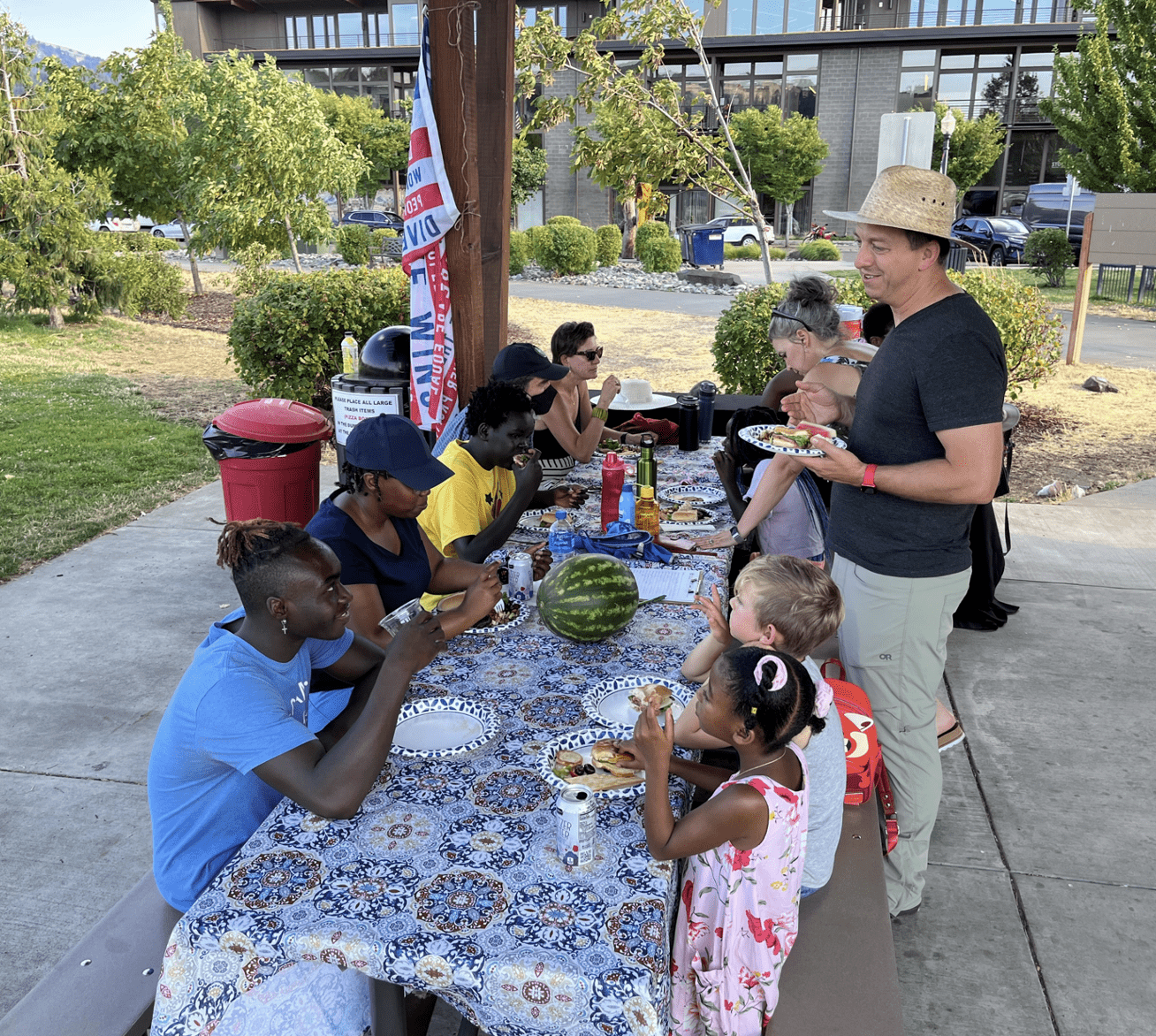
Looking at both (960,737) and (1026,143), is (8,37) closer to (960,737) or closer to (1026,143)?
(960,737)

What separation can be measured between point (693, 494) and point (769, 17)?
147 ft

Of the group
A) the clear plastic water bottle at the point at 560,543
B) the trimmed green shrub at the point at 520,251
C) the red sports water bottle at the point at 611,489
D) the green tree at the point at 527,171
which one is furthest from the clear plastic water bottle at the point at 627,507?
the green tree at the point at 527,171

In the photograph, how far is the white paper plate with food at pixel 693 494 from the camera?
5.04m

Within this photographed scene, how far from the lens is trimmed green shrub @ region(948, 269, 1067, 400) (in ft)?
33.8

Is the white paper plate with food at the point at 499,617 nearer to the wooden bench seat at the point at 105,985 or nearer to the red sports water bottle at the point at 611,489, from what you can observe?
the red sports water bottle at the point at 611,489

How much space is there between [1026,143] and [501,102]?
45.8 metres

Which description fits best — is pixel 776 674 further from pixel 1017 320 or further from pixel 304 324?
pixel 1017 320

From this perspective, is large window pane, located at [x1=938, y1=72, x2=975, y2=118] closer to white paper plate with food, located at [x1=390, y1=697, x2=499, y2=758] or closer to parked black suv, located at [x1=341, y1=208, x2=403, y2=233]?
parked black suv, located at [x1=341, y1=208, x2=403, y2=233]

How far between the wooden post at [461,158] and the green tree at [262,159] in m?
11.2

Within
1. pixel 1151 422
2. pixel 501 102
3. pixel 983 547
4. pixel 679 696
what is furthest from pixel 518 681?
pixel 1151 422

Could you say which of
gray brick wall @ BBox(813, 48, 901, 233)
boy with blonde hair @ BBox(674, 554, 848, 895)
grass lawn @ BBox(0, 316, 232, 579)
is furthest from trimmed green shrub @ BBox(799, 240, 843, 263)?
boy with blonde hair @ BBox(674, 554, 848, 895)

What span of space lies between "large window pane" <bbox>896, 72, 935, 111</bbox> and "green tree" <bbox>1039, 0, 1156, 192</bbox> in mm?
21724

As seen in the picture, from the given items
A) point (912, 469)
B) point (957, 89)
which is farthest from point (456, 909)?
point (957, 89)

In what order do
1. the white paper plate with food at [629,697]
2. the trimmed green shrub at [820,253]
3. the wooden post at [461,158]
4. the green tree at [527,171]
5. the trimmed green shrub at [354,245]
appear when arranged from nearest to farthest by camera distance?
the white paper plate with food at [629,697], the wooden post at [461,158], the trimmed green shrub at [354,245], the trimmed green shrub at [820,253], the green tree at [527,171]
